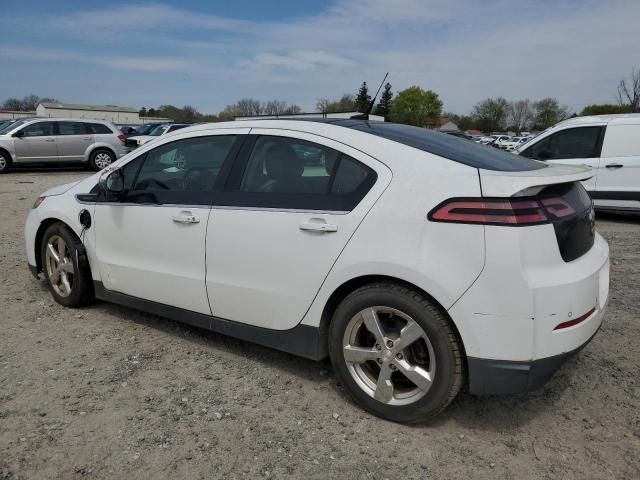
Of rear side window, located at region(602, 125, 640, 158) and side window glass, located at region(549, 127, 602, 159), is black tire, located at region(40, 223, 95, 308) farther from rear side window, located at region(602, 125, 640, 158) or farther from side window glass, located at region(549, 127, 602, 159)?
rear side window, located at region(602, 125, 640, 158)

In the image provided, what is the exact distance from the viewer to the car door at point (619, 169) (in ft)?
27.7

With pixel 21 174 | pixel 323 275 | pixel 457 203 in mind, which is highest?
pixel 457 203

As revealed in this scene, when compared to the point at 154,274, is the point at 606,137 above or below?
above

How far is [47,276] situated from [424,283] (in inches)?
141

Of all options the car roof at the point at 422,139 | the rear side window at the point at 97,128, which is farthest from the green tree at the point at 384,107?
the rear side window at the point at 97,128

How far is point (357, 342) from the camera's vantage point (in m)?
2.84

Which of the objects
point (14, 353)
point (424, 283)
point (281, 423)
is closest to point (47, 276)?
point (14, 353)

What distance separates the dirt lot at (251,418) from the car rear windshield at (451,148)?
1367mm

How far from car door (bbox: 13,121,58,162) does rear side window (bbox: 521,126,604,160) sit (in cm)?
1415

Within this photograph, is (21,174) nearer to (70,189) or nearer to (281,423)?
(70,189)

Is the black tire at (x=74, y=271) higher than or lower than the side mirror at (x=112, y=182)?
lower

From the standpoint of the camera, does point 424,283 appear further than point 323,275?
No

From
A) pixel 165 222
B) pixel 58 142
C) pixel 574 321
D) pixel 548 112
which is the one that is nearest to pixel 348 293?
pixel 574 321

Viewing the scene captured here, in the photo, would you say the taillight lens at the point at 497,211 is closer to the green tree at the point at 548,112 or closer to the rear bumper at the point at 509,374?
the rear bumper at the point at 509,374
